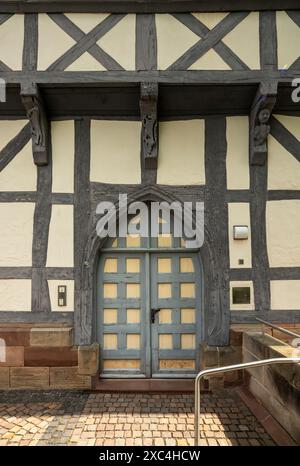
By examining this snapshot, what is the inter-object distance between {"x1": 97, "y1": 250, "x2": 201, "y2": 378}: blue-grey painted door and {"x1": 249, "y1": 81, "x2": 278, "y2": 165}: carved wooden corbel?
1633mm

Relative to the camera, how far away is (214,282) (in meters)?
4.31

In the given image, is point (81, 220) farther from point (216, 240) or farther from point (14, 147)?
point (216, 240)

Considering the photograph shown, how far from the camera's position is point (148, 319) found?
450 centimetres

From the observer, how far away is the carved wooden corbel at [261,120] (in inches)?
161

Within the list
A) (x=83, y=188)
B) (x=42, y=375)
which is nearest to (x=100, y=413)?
(x=42, y=375)

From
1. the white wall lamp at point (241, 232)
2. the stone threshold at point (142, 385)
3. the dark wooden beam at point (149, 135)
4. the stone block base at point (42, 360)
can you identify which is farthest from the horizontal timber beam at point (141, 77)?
the stone threshold at point (142, 385)

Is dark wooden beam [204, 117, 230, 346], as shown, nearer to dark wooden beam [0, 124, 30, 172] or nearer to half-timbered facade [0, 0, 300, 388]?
half-timbered facade [0, 0, 300, 388]

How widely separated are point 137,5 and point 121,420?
496 cm

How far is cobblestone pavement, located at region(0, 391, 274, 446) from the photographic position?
3016mm

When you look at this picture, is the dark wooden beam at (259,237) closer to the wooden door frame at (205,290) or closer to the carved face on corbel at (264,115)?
the wooden door frame at (205,290)

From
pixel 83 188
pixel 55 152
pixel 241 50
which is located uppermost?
pixel 241 50

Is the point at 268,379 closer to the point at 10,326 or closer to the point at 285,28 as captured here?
the point at 10,326

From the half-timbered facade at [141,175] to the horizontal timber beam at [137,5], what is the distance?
0.06 feet
